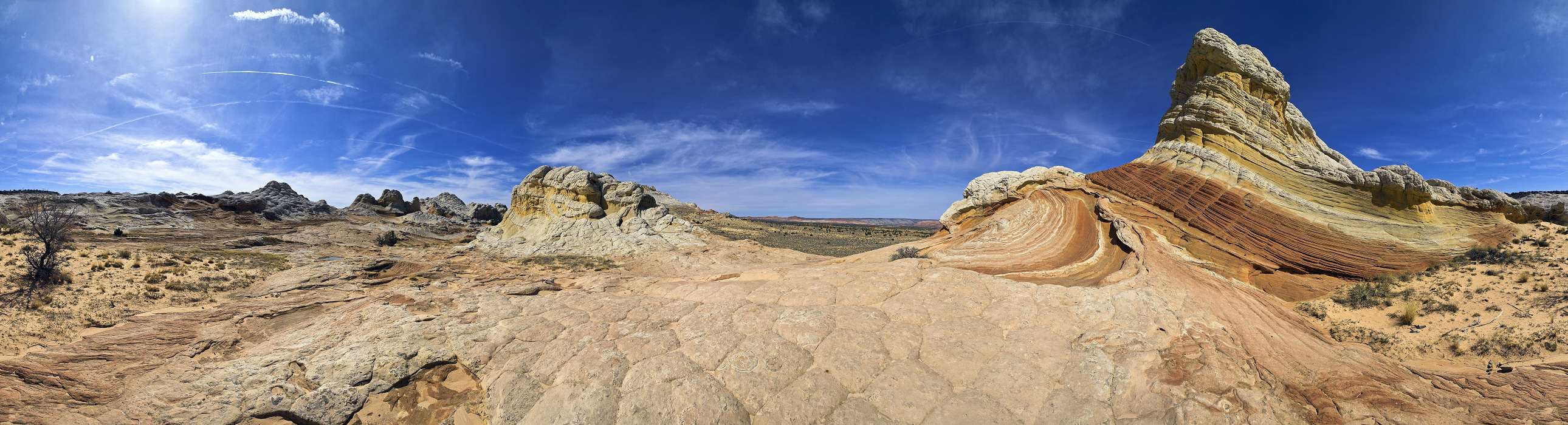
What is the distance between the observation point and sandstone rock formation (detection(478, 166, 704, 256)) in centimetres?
2695

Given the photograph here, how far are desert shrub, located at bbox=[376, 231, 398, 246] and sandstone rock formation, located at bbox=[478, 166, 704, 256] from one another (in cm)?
510

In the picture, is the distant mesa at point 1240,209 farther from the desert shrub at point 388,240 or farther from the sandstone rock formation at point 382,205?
the sandstone rock formation at point 382,205

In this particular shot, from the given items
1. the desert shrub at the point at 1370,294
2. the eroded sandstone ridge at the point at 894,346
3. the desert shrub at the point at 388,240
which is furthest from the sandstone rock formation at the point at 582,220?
the desert shrub at the point at 1370,294

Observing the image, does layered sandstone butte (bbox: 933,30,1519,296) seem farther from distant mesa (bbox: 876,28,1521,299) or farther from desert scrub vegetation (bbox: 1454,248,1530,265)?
desert scrub vegetation (bbox: 1454,248,1530,265)

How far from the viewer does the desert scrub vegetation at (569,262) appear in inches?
868

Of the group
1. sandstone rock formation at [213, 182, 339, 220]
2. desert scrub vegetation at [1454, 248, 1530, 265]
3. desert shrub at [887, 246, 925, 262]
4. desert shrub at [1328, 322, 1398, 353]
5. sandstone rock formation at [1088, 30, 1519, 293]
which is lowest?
desert shrub at [1328, 322, 1398, 353]

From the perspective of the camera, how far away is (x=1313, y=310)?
941 cm

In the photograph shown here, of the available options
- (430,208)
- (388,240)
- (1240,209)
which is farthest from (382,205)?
(1240,209)

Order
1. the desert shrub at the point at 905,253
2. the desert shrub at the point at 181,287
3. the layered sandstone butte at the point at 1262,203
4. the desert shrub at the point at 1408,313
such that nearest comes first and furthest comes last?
1. the desert shrub at the point at 1408,313
2. the layered sandstone butte at the point at 1262,203
3. the desert shrub at the point at 905,253
4. the desert shrub at the point at 181,287

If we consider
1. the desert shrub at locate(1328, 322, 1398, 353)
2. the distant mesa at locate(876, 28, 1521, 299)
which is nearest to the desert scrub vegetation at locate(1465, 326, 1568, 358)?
the desert shrub at locate(1328, 322, 1398, 353)

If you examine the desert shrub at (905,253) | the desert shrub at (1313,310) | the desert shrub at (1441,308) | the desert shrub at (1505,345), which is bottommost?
the desert shrub at (1505,345)

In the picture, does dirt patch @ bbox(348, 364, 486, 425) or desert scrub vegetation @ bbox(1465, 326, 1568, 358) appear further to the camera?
desert scrub vegetation @ bbox(1465, 326, 1568, 358)

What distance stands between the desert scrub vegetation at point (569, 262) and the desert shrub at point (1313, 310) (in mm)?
22253

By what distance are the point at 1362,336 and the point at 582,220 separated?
101 feet
